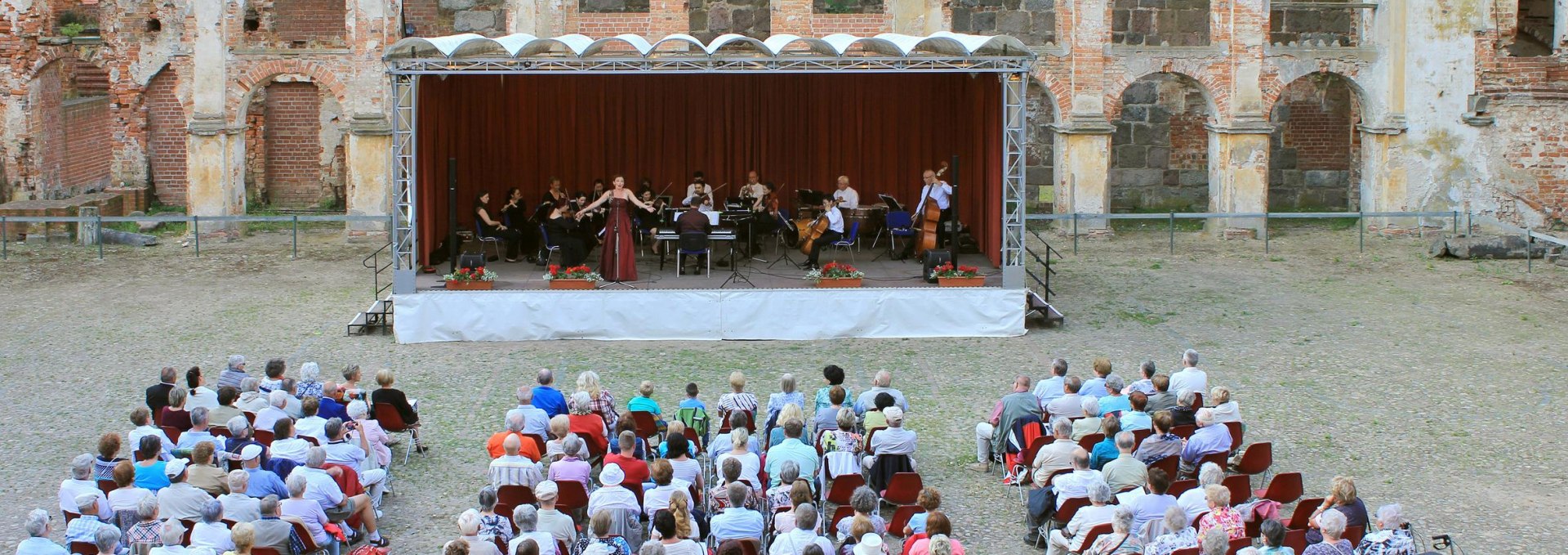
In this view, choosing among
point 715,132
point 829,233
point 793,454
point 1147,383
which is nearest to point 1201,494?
point 793,454

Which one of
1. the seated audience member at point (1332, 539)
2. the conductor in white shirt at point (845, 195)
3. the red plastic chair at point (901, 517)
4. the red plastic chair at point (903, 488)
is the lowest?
the red plastic chair at point (901, 517)

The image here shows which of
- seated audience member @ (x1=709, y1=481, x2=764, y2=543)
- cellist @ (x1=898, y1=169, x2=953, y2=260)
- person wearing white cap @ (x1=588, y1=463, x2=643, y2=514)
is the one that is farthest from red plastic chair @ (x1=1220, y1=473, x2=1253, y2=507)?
cellist @ (x1=898, y1=169, x2=953, y2=260)

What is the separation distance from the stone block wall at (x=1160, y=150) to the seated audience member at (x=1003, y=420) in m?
18.7

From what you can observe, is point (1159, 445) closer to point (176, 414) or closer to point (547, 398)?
point (547, 398)

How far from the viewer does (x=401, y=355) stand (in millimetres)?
18938

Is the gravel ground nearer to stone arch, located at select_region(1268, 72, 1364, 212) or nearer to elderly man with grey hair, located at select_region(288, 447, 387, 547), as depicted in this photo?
elderly man with grey hair, located at select_region(288, 447, 387, 547)

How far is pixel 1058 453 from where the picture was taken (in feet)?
41.4

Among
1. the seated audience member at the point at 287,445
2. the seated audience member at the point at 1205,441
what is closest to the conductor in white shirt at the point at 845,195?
the seated audience member at the point at 1205,441

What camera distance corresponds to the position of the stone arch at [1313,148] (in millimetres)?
32188

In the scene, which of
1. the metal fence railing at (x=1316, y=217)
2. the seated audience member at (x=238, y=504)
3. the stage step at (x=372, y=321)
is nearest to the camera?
the seated audience member at (x=238, y=504)

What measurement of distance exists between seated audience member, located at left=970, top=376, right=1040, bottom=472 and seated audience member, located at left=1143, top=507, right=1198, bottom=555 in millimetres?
3408

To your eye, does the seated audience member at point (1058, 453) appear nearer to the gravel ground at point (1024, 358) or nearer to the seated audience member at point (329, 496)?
the gravel ground at point (1024, 358)

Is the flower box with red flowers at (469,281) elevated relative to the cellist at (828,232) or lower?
lower

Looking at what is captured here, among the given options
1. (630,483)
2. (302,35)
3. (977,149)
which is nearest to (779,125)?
(977,149)
